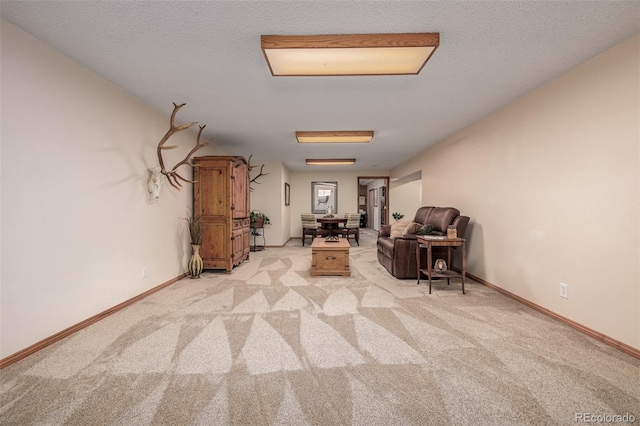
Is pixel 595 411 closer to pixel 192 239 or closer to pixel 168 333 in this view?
pixel 168 333

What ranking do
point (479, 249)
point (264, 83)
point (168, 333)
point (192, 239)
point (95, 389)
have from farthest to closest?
point (192, 239) → point (479, 249) → point (264, 83) → point (168, 333) → point (95, 389)

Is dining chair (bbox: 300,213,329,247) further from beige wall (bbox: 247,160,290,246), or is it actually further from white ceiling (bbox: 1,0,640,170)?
white ceiling (bbox: 1,0,640,170)

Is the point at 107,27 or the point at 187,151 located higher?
the point at 107,27

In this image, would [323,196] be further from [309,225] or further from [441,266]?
[441,266]

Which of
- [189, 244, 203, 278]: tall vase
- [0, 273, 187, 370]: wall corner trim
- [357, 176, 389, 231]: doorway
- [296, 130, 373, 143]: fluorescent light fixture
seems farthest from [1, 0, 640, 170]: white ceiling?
[357, 176, 389, 231]: doorway

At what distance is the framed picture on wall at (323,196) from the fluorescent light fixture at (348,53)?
673 centimetres

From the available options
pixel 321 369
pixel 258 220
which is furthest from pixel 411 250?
pixel 258 220

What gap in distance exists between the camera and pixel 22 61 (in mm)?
1915

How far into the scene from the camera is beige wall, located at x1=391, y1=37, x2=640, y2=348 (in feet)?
6.57

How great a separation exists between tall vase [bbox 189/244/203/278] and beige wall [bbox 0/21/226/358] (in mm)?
742

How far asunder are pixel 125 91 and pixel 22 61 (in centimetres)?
100

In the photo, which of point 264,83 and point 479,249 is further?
point 479,249

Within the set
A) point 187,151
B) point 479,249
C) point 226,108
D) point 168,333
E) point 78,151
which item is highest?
point 226,108

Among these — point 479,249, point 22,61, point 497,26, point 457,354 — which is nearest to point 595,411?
point 457,354
